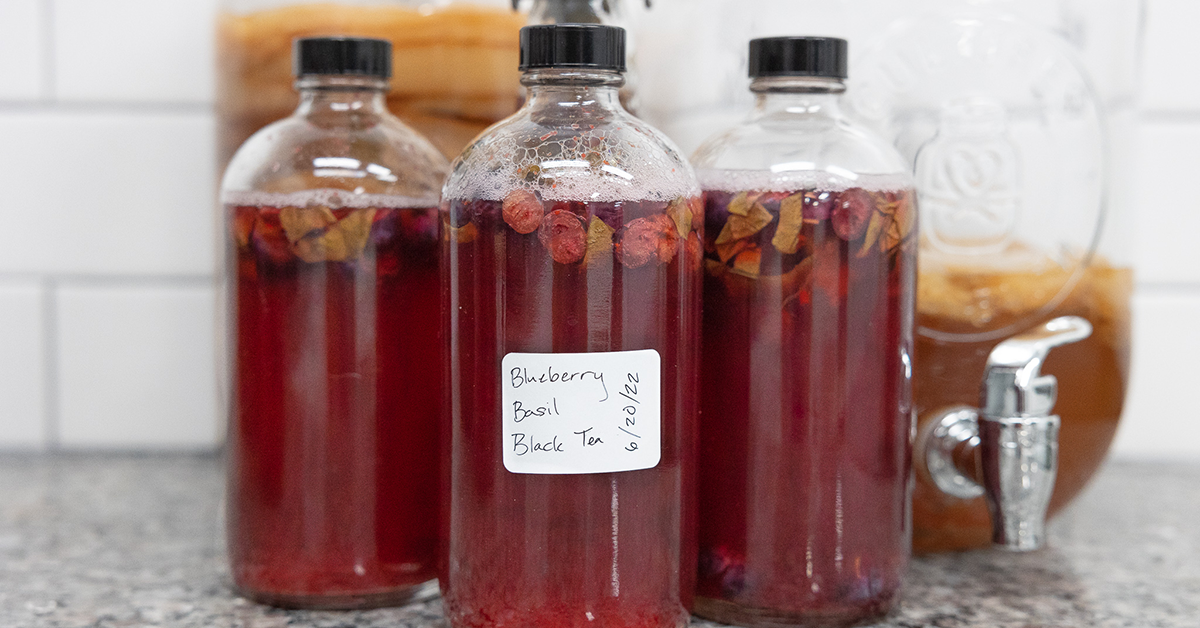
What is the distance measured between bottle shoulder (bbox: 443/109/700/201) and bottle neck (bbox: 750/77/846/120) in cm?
8

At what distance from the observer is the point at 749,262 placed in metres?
0.50

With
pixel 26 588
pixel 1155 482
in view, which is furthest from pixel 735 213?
pixel 1155 482

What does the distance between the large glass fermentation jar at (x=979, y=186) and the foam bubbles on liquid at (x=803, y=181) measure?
107 millimetres

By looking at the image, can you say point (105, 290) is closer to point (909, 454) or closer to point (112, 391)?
point (112, 391)

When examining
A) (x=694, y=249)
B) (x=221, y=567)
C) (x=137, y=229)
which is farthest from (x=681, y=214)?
(x=137, y=229)

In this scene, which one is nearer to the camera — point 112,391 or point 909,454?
point 909,454

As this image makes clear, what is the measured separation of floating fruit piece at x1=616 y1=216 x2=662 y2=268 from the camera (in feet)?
1.47

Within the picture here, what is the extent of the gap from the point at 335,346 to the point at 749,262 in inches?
8.8

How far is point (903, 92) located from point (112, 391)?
77 cm

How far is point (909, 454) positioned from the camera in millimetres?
540

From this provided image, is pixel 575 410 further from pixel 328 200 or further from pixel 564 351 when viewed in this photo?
pixel 328 200

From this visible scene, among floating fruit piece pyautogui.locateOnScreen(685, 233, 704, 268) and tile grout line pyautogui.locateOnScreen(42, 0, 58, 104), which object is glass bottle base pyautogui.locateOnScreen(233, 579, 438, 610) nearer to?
floating fruit piece pyautogui.locateOnScreen(685, 233, 704, 268)

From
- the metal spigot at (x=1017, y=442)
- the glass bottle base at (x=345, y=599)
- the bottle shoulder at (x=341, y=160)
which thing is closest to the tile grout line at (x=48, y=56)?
the bottle shoulder at (x=341, y=160)

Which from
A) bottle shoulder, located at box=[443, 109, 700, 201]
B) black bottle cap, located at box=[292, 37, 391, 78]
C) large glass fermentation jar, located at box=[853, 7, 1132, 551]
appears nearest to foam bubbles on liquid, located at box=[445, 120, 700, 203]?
bottle shoulder, located at box=[443, 109, 700, 201]
